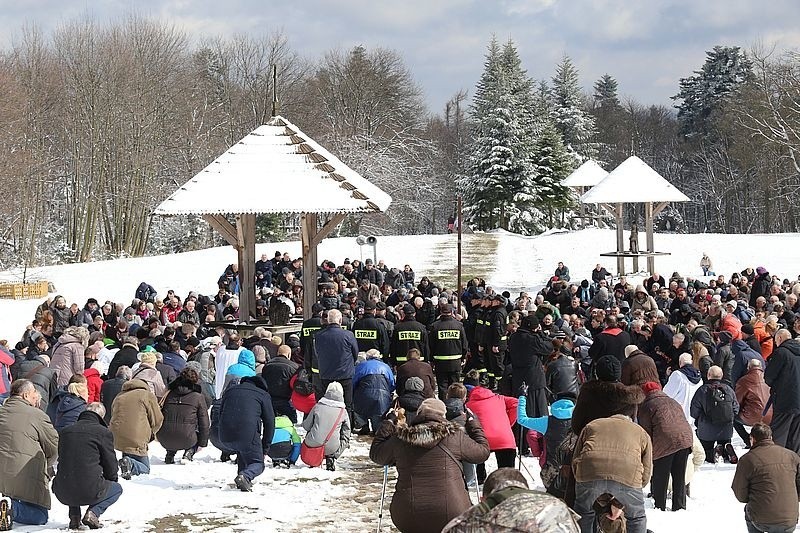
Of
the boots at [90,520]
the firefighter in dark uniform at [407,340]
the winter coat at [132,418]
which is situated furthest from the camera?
the firefighter in dark uniform at [407,340]

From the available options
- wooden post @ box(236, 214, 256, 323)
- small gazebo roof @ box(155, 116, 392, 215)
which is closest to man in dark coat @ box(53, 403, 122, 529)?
small gazebo roof @ box(155, 116, 392, 215)

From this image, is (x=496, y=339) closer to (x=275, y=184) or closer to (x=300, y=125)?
(x=275, y=184)

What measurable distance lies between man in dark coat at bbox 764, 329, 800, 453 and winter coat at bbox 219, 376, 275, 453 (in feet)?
17.7

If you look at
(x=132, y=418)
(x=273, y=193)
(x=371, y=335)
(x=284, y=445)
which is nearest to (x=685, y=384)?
(x=284, y=445)

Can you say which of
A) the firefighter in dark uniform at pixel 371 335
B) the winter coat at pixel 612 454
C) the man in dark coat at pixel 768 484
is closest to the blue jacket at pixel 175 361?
the firefighter in dark uniform at pixel 371 335

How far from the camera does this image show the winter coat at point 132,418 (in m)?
10.5

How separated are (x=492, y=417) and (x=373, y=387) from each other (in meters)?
2.75

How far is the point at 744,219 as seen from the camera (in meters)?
69.5

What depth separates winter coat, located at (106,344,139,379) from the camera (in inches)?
504

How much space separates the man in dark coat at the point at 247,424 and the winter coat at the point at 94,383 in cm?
250

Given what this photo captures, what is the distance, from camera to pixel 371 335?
14469mm

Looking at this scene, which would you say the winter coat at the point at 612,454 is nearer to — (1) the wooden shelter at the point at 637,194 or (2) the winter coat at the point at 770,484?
(2) the winter coat at the point at 770,484

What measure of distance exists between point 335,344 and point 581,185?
102ft

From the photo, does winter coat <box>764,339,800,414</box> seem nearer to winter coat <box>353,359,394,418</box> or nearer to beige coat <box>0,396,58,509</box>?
winter coat <box>353,359,394,418</box>
